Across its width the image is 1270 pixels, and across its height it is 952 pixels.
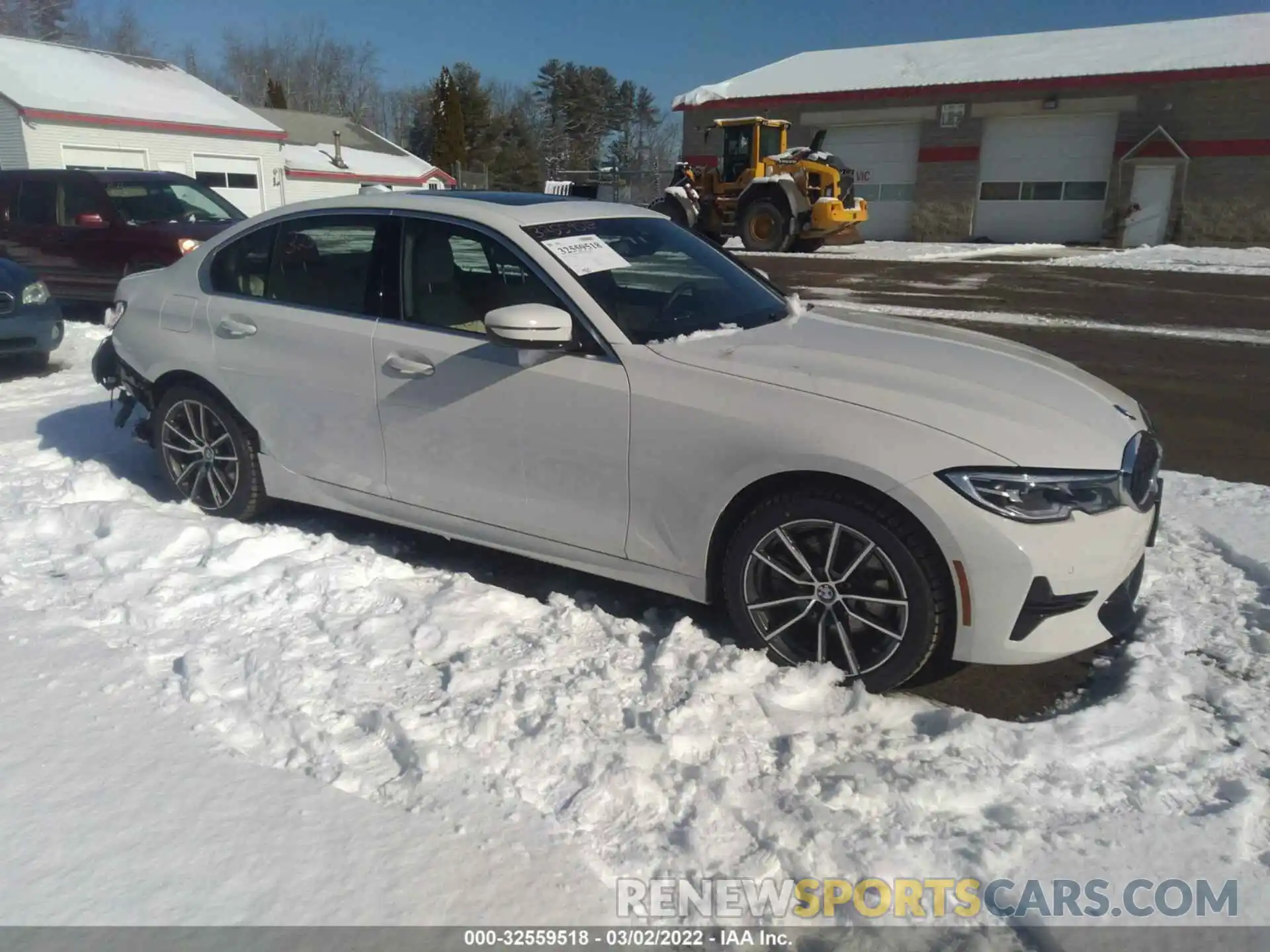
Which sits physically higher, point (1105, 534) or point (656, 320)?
point (656, 320)

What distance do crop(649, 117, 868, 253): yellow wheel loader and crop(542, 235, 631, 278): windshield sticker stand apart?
1708cm

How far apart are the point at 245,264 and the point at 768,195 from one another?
61.6ft

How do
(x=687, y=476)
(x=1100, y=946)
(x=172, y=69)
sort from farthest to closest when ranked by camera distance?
(x=172, y=69)
(x=687, y=476)
(x=1100, y=946)

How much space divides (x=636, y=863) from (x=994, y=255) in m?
23.4

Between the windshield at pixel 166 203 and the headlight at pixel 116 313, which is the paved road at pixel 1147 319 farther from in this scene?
the windshield at pixel 166 203

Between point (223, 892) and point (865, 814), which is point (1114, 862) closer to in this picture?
point (865, 814)

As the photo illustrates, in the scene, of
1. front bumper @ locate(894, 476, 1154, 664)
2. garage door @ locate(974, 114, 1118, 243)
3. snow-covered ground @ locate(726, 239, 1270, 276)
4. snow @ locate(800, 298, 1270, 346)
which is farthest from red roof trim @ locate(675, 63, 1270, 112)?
front bumper @ locate(894, 476, 1154, 664)

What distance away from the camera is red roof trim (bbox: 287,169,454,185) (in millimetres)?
33875

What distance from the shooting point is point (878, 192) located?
30875 millimetres

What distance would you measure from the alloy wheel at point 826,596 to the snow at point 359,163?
34.1 m

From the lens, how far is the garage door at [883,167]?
30.1 meters

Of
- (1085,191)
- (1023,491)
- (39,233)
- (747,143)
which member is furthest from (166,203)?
(1085,191)

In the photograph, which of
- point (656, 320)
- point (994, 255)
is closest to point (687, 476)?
point (656, 320)

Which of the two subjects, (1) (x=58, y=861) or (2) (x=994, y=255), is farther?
(2) (x=994, y=255)
